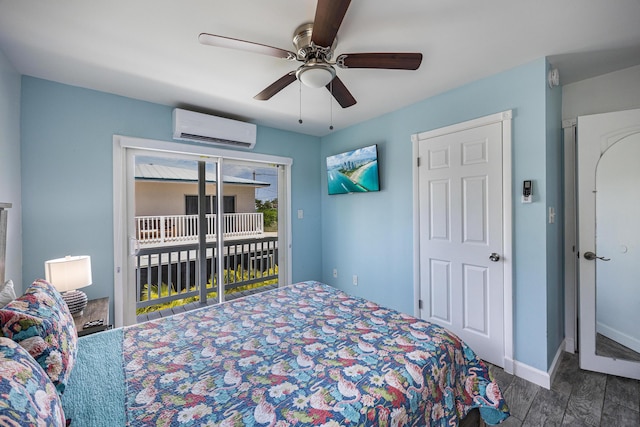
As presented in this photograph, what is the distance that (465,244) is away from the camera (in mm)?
2396

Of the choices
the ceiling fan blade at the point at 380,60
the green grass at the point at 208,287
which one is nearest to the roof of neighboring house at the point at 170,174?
the green grass at the point at 208,287

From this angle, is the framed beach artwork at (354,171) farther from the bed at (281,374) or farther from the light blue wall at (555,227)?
the bed at (281,374)

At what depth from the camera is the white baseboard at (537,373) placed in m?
1.95

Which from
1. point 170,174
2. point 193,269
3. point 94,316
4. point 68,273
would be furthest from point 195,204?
point 94,316

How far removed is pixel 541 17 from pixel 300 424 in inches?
94.1

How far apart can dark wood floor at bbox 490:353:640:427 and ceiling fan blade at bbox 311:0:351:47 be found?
2506 millimetres

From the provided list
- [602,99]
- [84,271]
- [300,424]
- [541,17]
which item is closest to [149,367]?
[300,424]

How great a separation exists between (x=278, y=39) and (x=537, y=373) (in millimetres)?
3056

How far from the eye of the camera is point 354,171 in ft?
11.0

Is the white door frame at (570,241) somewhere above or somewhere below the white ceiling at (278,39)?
below

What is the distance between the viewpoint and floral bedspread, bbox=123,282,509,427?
932 millimetres

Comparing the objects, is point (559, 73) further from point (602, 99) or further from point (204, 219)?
point (204, 219)

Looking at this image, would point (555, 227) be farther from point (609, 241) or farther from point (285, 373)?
point (285, 373)

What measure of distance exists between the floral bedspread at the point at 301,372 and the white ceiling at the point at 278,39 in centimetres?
180
